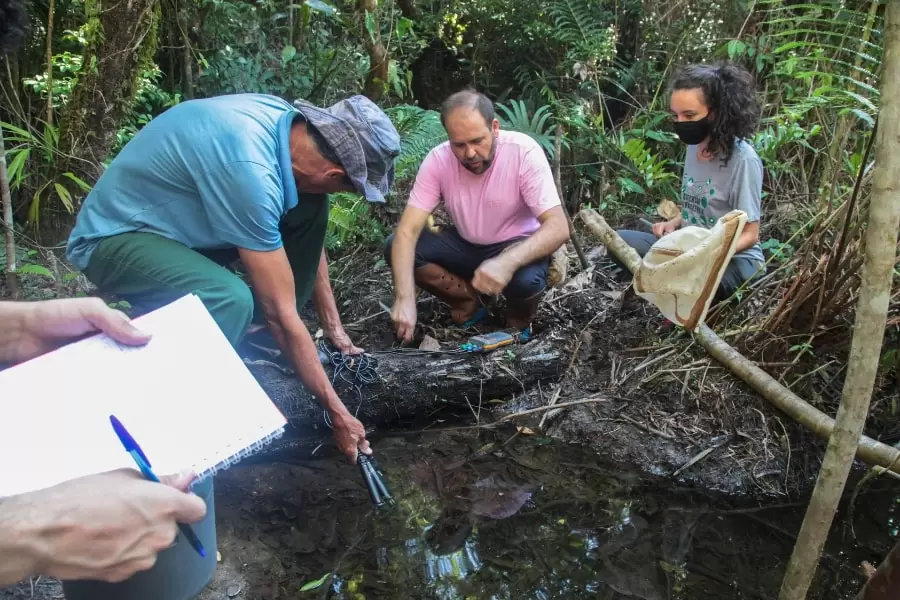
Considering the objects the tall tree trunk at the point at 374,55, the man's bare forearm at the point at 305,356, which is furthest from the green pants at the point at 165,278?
the tall tree trunk at the point at 374,55

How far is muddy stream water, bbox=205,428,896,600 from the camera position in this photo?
2.16 m

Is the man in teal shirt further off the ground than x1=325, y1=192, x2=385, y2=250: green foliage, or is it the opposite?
the man in teal shirt

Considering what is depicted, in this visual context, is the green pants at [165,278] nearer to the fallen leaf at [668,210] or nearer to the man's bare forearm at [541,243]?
the man's bare forearm at [541,243]

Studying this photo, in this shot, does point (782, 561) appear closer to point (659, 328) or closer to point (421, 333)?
point (659, 328)

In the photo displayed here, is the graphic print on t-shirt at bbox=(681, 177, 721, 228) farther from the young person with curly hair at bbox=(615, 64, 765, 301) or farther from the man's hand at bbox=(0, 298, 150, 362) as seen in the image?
the man's hand at bbox=(0, 298, 150, 362)

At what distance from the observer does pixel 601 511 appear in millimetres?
2561

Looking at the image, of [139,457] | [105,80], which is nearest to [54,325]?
[139,457]

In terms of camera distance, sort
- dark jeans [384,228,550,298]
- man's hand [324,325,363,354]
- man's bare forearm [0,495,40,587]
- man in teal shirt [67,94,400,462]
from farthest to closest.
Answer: dark jeans [384,228,550,298]
man's hand [324,325,363,354]
man in teal shirt [67,94,400,462]
man's bare forearm [0,495,40,587]

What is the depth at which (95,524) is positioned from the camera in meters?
1.00

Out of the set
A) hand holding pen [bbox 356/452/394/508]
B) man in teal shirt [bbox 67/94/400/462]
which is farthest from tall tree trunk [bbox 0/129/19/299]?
hand holding pen [bbox 356/452/394/508]

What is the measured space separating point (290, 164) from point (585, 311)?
75.0 inches

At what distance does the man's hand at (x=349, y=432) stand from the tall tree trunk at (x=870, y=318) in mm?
1427

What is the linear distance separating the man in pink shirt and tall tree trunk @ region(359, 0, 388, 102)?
1.76 m

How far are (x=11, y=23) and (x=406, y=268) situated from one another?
223 centimetres
